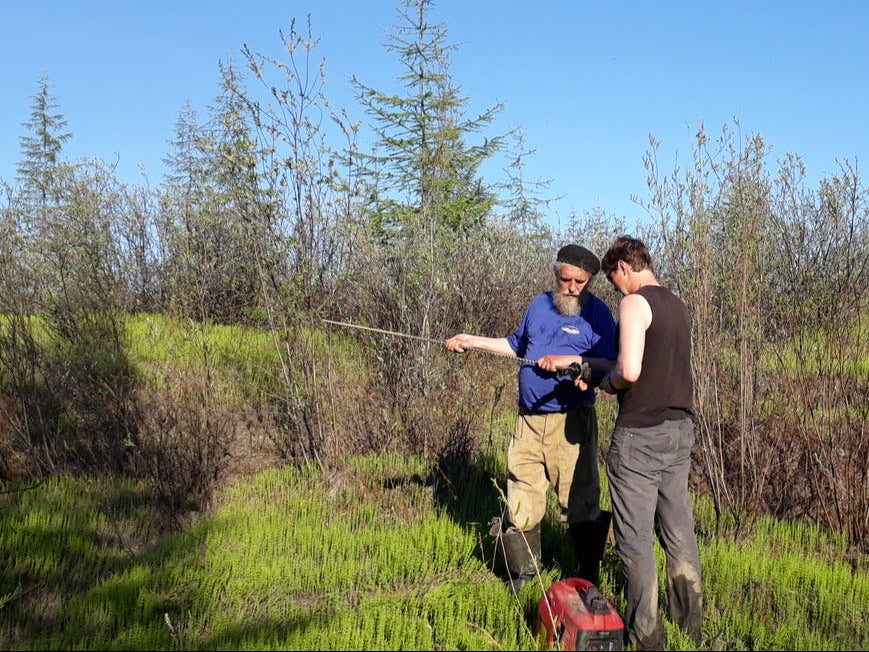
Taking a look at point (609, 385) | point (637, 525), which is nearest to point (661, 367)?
point (609, 385)

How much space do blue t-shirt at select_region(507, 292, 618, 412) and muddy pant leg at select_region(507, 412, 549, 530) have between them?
121mm

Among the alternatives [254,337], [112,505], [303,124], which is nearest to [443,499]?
[112,505]

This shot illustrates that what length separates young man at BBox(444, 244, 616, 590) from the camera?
4.34 metres

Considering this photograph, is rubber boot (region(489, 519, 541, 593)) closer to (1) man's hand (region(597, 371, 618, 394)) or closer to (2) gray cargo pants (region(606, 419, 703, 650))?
(2) gray cargo pants (region(606, 419, 703, 650))

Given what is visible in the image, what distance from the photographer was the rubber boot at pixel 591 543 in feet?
14.1

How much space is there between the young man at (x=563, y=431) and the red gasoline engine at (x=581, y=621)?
793mm

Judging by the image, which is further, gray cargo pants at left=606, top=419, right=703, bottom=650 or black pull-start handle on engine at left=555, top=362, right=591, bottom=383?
black pull-start handle on engine at left=555, top=362, right=591, bottom=383

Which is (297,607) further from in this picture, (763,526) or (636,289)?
(763,526)

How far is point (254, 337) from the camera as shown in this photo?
10461mm

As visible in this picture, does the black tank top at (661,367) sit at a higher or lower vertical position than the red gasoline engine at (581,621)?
higher

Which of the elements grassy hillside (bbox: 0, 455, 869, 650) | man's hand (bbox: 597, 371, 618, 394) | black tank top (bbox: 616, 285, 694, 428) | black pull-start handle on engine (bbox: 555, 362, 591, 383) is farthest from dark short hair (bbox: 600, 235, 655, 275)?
grassy hillside (bbox: 0, 455, 869, 650)

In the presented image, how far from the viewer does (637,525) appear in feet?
11.5

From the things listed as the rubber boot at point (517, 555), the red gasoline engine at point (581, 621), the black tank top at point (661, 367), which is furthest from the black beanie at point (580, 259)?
the red gasoline engine at point (581, 621)

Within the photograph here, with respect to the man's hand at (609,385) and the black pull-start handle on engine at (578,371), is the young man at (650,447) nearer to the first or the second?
→ the man's hand at (609,385)
